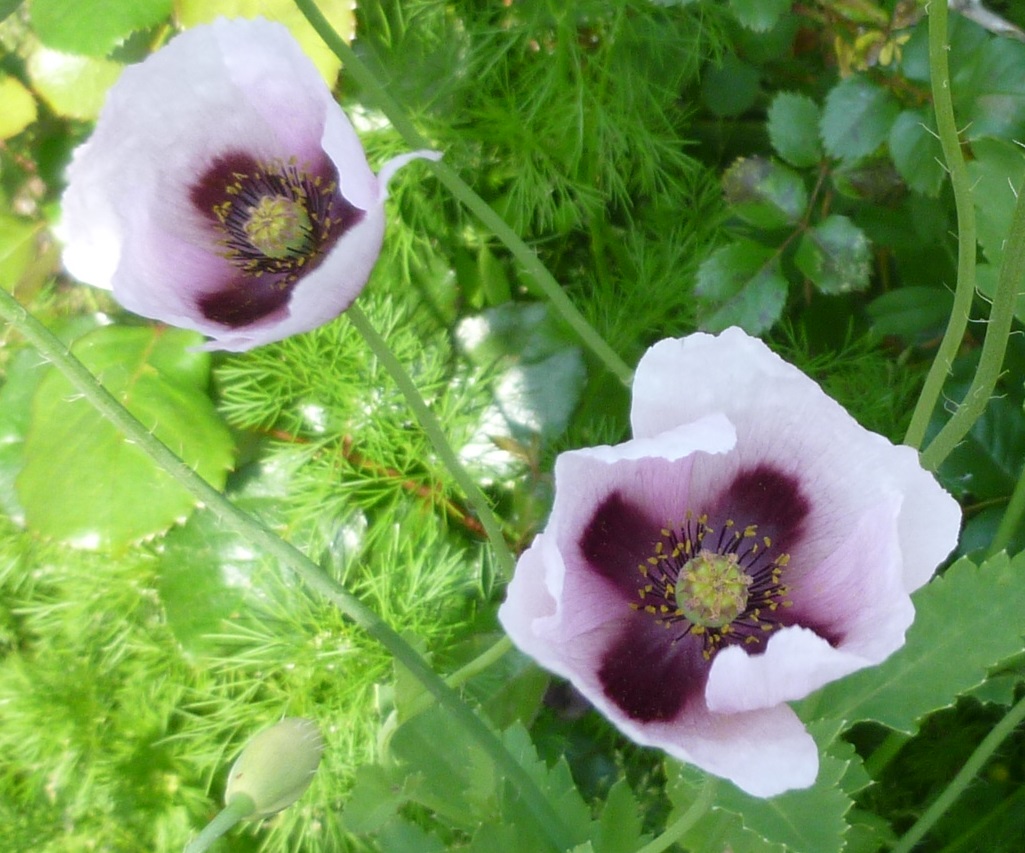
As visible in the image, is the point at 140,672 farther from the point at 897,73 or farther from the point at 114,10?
the point at 897,73

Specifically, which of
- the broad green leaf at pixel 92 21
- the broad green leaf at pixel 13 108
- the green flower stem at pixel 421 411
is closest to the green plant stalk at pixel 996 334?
the green flower stem at pixel 421 411

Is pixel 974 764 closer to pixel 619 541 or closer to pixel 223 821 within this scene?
pixel 619 541

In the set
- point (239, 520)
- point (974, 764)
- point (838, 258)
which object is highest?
point (239, 520)

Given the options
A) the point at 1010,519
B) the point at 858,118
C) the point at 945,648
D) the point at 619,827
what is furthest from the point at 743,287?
the point at 619,827

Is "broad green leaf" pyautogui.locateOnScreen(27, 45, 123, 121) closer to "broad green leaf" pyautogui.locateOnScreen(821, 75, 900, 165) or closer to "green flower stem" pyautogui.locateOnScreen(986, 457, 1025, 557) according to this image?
"broad green leaf" pyautogui.locateOnScreen(821, 75, 900, 165)

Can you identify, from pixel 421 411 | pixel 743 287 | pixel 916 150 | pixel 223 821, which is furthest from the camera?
pixel 743 287

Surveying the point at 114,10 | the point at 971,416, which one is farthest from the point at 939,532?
the point at 114,10

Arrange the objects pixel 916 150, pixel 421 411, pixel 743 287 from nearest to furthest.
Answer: pixel 421 411 → pixel 916 150 → pixel 743 287
